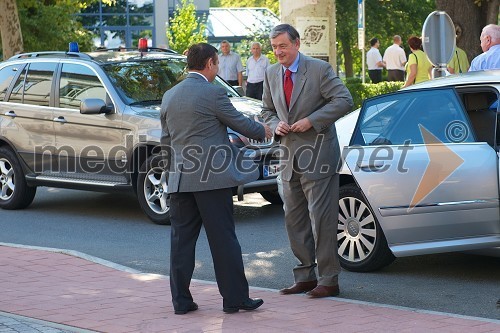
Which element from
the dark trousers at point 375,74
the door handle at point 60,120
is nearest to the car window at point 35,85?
the door handle at point 60,120

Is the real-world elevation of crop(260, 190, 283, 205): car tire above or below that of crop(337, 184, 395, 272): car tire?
below

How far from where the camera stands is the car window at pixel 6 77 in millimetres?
13719

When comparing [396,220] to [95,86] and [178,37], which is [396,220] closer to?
[95,86]

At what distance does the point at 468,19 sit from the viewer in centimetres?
1923

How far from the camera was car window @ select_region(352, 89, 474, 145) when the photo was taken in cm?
841

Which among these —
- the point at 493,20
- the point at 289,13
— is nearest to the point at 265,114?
the point at 289,13

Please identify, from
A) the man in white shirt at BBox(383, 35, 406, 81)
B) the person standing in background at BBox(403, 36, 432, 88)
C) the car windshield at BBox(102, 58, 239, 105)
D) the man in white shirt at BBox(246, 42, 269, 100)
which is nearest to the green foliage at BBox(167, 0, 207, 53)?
the man in white shirt at BBox(383, 35, 406, 81)

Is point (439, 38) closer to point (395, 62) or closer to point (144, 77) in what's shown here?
point (144, 77)

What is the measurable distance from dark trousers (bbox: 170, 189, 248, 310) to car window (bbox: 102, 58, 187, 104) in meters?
5.10

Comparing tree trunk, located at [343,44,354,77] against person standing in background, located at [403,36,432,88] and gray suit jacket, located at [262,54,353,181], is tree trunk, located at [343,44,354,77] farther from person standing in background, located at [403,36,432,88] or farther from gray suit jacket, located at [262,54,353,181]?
gray suit jacket, located at [262,54,353,181]

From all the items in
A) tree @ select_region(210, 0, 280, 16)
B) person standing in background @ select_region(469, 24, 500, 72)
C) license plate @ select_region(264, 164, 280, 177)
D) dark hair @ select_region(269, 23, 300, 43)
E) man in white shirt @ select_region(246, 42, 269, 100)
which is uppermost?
tree @ select_region(210, 0, 280, 16)

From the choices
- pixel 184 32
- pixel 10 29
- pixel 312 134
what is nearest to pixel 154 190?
pixel 312 134

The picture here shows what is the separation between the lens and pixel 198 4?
59.0 meters

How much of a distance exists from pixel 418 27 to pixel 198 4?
13.1 meters
